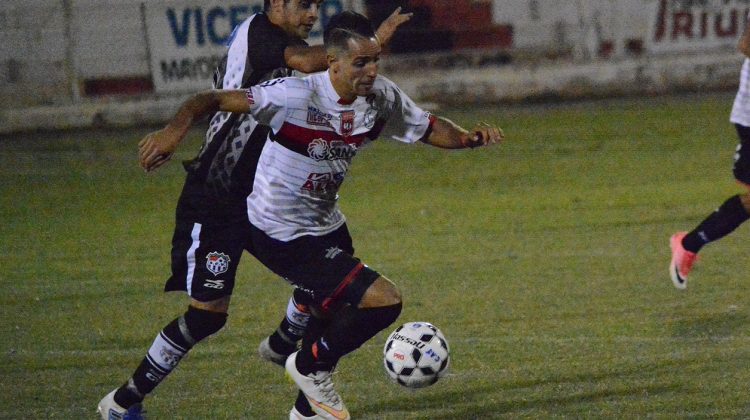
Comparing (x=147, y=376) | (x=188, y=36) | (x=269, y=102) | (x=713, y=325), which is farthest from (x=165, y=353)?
(x=188, y=36)

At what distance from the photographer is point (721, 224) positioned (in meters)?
7.76

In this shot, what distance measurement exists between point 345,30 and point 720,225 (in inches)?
146

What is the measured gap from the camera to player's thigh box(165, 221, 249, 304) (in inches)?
222

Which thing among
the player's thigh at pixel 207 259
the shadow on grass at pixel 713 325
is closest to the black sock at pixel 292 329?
the player's thigh at pixel 207 259

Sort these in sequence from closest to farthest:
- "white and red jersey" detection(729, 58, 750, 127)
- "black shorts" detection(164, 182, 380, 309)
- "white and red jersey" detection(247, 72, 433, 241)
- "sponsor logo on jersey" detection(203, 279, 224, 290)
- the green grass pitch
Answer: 1. "white and red jersey" detection(247, 72, 433, 241)
2. "black shorts" detection(164, 182, 380, 309)
3. "sponsor logo on jersey" detection(203, 279, 224, 290)
4. the green grass pitch
5. "white and red jersey" detection(729, 58, 750, 127)

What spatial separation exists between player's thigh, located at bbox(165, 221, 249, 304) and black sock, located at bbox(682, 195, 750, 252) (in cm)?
346

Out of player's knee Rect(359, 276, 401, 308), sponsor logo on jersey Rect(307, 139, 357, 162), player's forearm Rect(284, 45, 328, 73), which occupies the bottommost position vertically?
player's knee Rect(359, 276, 401, 308)

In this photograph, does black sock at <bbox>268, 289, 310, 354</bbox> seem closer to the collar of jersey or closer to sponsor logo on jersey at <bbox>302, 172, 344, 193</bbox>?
sponsor logo on jersey at <bbox>302, 172, 344, 193</bbox>

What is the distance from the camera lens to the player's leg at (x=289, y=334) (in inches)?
248

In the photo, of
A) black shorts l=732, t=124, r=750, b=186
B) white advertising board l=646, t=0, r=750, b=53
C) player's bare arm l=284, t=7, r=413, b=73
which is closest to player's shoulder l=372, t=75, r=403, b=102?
player's bare arm l=284, t=7, r=413, b=73

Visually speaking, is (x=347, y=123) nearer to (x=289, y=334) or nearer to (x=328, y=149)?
(x=328, y=149)

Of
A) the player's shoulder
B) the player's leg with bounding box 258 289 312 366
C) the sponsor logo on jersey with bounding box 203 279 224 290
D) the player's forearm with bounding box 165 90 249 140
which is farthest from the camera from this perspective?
the player's leg with bounding box 258 289 312 366

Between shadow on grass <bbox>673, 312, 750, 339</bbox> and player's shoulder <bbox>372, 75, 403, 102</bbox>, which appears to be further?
shadow on grass <bbox>673, 312, 750, 339</bbox>

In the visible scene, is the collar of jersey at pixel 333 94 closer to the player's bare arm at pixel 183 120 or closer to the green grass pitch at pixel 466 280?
the player's bare arm at pixel 183 120
